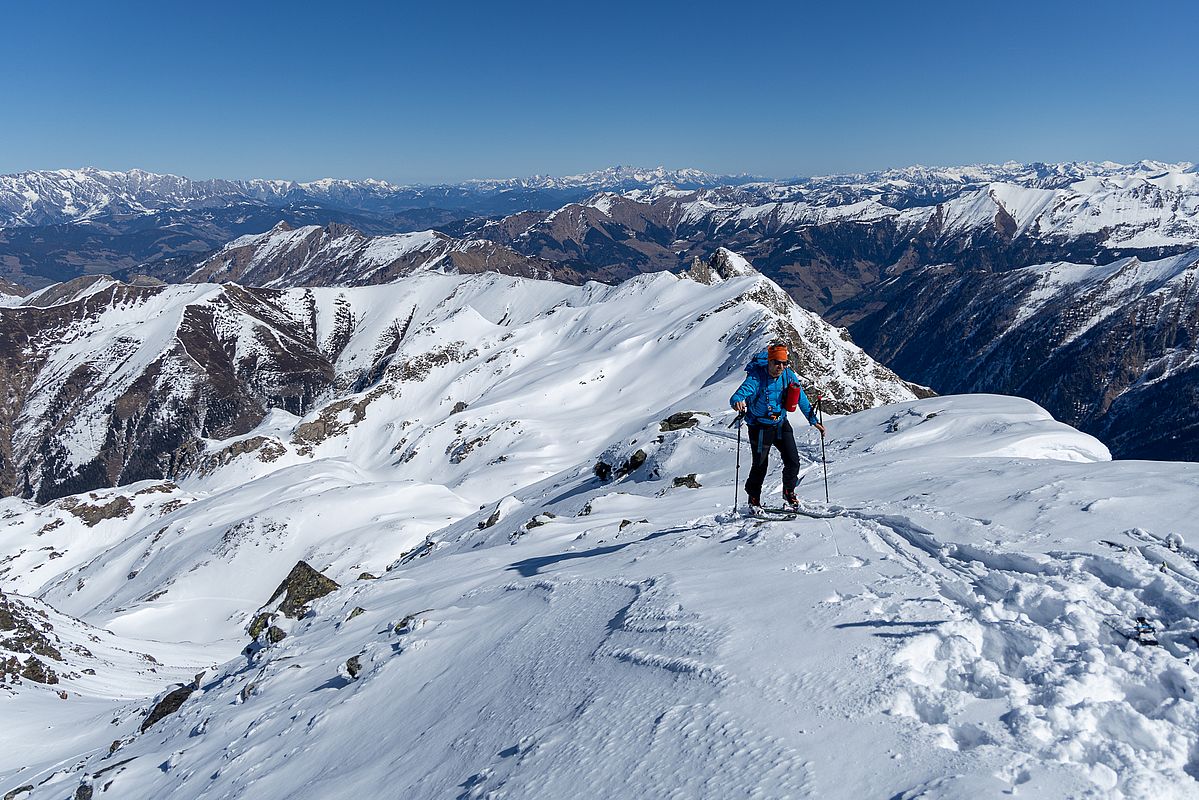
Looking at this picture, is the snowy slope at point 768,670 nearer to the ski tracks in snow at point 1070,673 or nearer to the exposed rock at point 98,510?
the ski tracks in snow at point 1070,673

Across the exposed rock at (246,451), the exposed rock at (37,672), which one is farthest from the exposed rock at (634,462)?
the exposed rock at (246,451)

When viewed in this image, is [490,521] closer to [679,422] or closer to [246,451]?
[679,422]

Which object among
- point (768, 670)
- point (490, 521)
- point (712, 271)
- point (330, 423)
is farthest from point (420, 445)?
point (712, 271)

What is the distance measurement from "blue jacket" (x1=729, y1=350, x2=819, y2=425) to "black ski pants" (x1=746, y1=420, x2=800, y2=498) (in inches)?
6.8

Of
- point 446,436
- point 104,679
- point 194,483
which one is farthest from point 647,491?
point 194,483

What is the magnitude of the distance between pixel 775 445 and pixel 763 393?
112cm

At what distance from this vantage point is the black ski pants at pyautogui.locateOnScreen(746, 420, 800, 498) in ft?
40.3

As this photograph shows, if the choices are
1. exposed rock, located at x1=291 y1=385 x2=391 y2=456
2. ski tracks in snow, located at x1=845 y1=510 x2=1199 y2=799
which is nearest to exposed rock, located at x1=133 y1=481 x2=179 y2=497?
exposed rock, located at x1=291 y1=385 x2=391 y2=456

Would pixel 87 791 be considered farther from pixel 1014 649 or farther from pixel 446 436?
pixel 446 436

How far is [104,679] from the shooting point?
29.1 m

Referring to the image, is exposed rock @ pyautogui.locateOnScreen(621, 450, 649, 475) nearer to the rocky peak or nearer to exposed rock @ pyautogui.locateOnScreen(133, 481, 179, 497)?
exposed rock @ pyautogui.locateOnScreen(133, 481, 179, 497)

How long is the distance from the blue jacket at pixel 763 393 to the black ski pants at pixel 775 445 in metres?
0.17

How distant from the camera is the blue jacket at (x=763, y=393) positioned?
12078mm

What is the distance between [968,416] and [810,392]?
55.8ft
